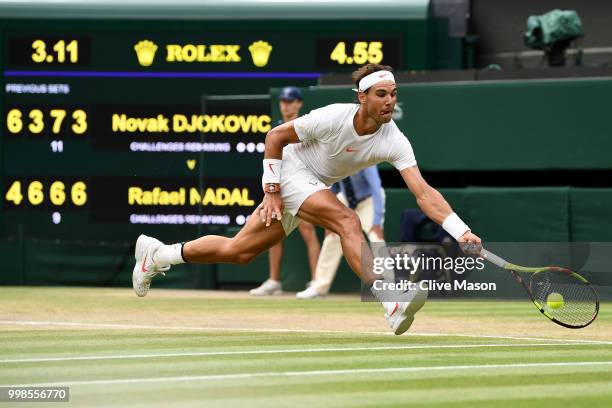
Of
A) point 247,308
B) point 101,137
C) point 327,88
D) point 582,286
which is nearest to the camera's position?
point 582,286

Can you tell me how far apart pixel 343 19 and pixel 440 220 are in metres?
7.70

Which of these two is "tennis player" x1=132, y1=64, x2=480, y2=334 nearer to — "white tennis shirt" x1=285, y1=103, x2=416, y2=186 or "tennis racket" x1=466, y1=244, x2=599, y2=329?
"white tennis shirt" x1=285, y1=103, x2=416, y2=186

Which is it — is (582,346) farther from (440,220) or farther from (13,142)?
(13,142)

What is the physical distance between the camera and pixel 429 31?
16.6 meters

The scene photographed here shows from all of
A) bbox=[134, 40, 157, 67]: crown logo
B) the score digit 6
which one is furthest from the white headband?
the score digit 6

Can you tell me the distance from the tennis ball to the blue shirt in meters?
4.79

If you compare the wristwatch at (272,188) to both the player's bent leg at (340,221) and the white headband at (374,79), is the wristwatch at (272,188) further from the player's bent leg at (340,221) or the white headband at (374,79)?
the white headband at (374,79)

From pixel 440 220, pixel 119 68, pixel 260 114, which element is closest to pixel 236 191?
pixel 260 114

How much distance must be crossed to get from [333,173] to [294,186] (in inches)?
13.1

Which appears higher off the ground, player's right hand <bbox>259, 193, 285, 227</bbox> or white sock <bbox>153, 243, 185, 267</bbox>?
player's right hand <bbox>259, 193, 285, 227</bbox>

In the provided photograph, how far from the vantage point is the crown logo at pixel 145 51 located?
16.7 metres

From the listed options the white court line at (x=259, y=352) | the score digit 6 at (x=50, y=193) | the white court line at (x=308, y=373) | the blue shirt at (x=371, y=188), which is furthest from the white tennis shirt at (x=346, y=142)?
the score digit 6 at (x=50, y=193)

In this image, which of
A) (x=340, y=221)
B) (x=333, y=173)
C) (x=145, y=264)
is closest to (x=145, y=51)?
(x=145, y=264)

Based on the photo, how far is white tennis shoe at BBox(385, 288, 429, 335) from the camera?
8.66m
